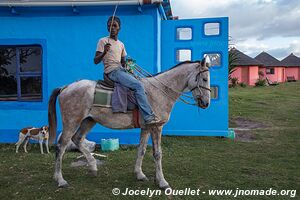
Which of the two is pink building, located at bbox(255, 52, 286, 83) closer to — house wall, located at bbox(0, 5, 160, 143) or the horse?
house wall, located at bbox(0, 5, 160, 143)

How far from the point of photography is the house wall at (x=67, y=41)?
8.35 meters

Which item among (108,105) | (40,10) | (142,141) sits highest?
(40,10)

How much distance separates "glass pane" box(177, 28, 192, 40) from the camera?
9.47 metres

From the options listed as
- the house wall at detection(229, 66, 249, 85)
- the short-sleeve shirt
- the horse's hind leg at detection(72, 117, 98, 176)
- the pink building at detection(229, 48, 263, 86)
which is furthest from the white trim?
the house wall at detection(229, 66, 249, 85)

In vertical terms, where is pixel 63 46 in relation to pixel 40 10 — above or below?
below

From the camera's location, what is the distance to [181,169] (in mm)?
6277

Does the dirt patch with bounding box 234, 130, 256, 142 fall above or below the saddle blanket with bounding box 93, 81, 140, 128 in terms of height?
below

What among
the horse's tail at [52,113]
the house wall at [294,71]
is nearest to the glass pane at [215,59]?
the horse's tail at [52,113]

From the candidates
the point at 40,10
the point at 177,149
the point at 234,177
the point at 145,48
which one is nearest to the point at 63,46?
the point at 40,10

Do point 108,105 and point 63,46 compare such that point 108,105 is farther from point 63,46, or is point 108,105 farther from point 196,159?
point 63,46

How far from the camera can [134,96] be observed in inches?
204

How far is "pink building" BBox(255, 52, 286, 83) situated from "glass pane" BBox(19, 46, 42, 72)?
38.9m

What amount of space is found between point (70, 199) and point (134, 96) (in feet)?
6.18

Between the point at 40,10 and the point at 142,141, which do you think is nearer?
the point at 142,141
